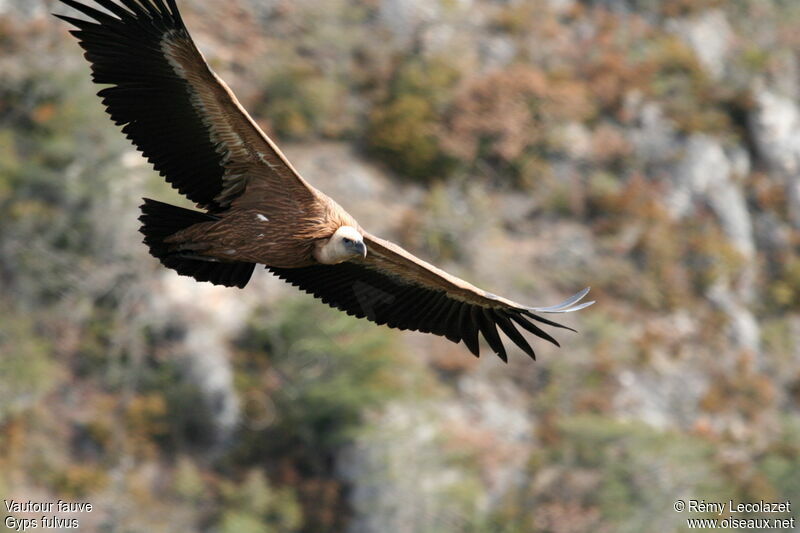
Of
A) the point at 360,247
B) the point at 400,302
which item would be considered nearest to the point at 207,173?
the point at 360,247

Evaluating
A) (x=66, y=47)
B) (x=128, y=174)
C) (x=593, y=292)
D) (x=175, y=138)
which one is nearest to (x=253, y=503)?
(x=128, y=174)

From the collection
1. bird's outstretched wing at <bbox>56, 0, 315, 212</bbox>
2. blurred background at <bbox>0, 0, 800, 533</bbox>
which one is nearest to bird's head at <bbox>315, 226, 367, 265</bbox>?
bird's outstretched wing at <bbox>56, 0, 315, 212</bbox>

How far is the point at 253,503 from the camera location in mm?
23109

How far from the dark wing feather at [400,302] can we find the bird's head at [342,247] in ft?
3.60

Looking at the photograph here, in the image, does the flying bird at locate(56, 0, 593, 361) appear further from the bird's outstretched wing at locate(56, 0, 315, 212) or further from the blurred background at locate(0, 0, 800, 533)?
the blurred background at locate(0, 0, 800, 533)

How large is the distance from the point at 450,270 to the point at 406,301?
18.5m

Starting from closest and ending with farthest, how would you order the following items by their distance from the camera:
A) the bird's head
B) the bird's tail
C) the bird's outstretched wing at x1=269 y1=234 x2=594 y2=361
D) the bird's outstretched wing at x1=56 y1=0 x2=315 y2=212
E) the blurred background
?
the bird's outstretched wing at x1=56 y1=0 x2=315 y2=212, the bird's head, the bird's tail, the bird's outstretched wing at x1=269 y1=234 x2=594 y2=361, the blurred background

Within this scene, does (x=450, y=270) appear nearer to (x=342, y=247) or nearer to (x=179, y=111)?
(x=342, y=247)

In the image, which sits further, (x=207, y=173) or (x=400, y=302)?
(x=400, y=302)

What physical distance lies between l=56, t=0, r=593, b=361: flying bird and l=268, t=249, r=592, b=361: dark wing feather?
125 mm

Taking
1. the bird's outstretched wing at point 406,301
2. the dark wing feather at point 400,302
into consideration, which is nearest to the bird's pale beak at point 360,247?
the bird's outstretched wing at point 406,301

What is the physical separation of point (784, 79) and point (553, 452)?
16.8m

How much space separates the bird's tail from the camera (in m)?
8.48

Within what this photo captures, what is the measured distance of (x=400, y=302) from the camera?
964cm
